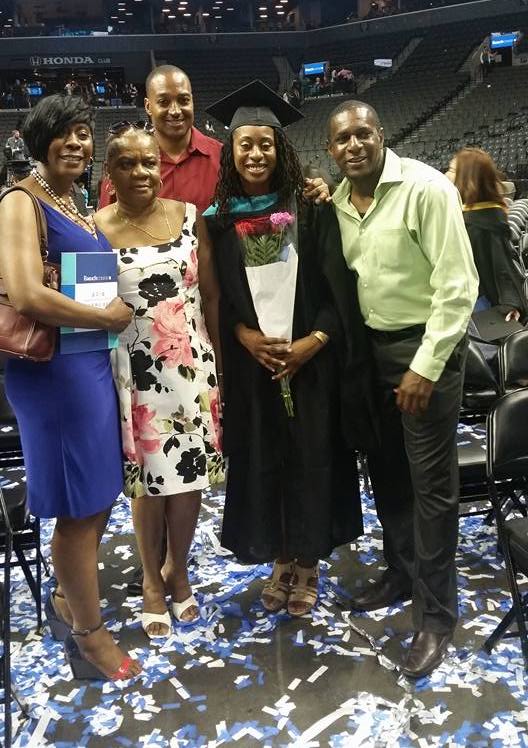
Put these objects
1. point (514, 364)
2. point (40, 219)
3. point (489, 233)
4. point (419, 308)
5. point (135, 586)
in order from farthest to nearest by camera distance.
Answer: point (489, 233) → point (514, 364) → point (135, 586) → point (419, 308) → point (40, 219)

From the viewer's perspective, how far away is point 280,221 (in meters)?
2.13

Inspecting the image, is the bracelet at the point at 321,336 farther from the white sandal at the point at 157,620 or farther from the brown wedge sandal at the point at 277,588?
the white sandal at the point at 157,620

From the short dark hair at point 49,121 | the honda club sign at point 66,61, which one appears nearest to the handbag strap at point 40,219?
the short dark hair at point 49,121

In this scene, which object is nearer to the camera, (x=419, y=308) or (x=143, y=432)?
(x=419, y=308)

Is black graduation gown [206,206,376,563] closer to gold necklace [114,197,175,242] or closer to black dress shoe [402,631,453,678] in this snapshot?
gold necklace [114,197,175,242]

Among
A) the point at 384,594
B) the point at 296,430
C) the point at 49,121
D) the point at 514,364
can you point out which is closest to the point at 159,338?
the point at 296,430

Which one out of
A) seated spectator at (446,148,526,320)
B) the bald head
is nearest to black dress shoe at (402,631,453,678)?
the bald head

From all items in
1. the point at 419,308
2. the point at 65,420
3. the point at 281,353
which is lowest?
the point at 65,420

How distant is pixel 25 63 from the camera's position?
2280cm

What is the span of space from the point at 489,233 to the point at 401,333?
6.84ft

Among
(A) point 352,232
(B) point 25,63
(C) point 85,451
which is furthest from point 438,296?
(B) point 25,63

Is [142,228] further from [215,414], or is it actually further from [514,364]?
[514,364]

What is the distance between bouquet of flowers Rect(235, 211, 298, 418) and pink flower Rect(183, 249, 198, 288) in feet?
0.53

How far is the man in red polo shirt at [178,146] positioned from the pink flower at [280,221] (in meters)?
0.45
